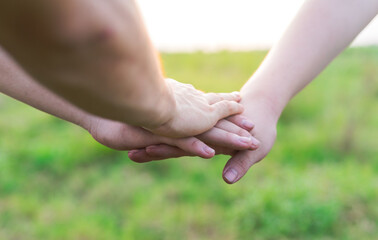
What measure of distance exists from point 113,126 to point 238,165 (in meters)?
0.45

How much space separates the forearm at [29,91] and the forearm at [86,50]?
76 centimetres

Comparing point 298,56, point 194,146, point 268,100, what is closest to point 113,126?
point 194,146

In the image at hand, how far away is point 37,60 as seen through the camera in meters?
0.66

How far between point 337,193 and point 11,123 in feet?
10.3

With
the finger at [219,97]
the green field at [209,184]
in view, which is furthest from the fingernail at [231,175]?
the green field at [209,184]

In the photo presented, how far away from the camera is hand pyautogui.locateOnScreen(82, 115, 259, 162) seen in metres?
1.40

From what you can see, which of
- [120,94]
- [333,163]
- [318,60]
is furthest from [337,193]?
[120,94]

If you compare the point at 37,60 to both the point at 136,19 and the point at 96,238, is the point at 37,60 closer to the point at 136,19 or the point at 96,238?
the point at 136,19

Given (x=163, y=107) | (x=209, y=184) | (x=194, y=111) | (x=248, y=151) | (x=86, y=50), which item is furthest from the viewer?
(x=209, y=184)

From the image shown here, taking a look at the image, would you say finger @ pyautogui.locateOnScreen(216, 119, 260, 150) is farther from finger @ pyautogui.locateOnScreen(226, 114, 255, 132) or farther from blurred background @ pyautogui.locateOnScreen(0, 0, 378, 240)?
blurred background @ pyautogui.locateOnScreen(0, 0, 378, 240)

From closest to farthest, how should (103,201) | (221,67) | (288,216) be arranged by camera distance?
(288,216) < (103,201) < (221,67)

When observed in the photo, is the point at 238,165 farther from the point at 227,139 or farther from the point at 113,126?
the point at 113,126

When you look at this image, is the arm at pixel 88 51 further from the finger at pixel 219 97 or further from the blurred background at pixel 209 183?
the blurred background at pixel 209 183

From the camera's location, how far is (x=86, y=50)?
67 cm
